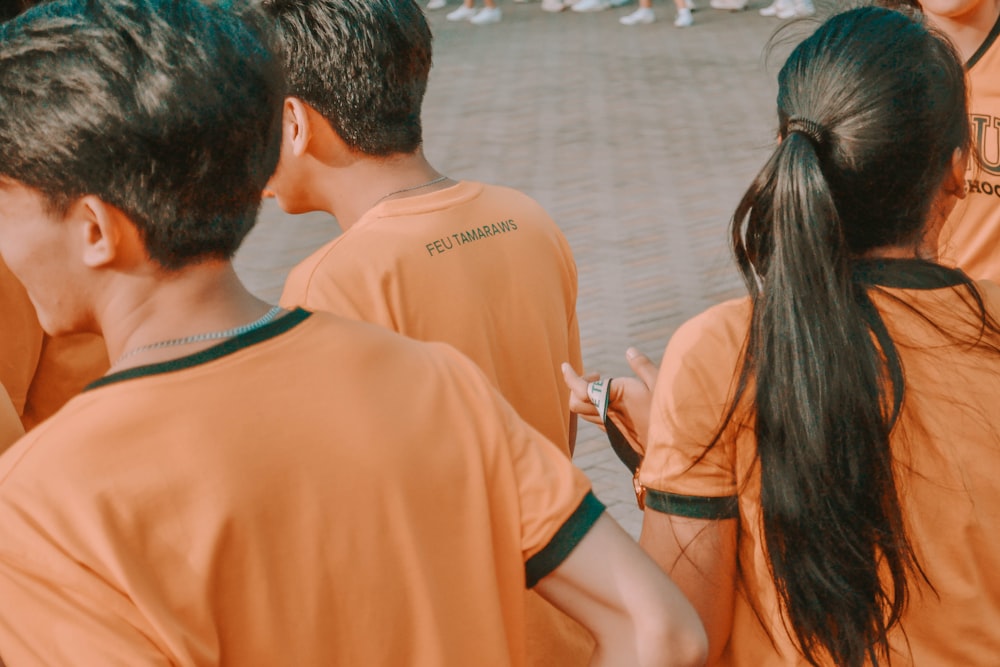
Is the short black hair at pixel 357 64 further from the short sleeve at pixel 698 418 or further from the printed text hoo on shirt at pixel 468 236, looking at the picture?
the short sleeve at pixel 698 418

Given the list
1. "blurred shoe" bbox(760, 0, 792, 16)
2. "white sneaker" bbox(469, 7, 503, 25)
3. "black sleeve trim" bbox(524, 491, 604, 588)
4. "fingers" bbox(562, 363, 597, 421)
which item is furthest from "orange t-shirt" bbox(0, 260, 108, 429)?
"white sneaker" bbox(469, 7, 503, 25)

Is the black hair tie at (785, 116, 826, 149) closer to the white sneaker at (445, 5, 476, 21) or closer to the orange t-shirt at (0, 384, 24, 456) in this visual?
the orange t-shirt at (0, 384, 24, 456)

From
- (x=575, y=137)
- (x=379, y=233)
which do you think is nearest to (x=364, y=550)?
(x=379, y=233)

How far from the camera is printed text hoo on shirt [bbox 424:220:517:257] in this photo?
2143 millimetres

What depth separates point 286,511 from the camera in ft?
4.08

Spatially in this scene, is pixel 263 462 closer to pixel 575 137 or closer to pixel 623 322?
pixel 623 322

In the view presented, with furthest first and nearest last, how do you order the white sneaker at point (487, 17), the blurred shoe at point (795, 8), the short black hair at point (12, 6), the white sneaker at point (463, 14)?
the white sneaker at point (463, 14) → the white sneaker at point (487, 17) → the blurred shoe at point (795, 8) → the short black hair at point (12, 6)

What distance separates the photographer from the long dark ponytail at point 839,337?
1630mm

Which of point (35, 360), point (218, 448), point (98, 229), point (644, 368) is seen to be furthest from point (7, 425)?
point (644, 368)

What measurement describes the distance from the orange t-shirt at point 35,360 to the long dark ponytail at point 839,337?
1.37 m

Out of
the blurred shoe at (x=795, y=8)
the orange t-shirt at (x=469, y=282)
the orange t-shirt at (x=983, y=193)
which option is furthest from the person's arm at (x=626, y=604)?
the blurred shoe at (x=795, y=8)

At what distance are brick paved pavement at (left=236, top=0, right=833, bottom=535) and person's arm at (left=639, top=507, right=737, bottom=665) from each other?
239 centimetres

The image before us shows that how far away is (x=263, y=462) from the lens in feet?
4.03

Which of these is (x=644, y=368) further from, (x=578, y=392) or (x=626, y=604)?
(x=626, y=604)
